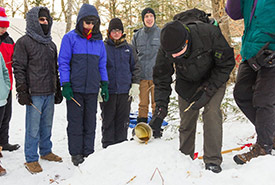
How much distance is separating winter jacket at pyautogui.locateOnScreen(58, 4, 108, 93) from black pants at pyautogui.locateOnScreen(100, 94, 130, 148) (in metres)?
0.56

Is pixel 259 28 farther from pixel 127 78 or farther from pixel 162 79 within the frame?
pixel 127 78

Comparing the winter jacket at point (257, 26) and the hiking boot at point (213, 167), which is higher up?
the winter jacket at point (257, 26)

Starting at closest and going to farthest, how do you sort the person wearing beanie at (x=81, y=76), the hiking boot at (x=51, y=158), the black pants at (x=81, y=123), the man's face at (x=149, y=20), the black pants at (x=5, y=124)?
the person wearing beanie at (x=81, y=76)
the black pants at (x=81, y=123)
the hiking boot at (x=51, y=158)
the black pants at (x=5, y=124)
the man's face at (x=149, y=20)

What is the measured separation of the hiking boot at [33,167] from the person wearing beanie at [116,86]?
114 centimetres

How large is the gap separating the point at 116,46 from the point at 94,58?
2.21 ft

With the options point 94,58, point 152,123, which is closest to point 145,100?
point 94,58

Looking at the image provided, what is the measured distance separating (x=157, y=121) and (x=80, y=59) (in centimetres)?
160

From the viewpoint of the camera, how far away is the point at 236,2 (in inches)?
122

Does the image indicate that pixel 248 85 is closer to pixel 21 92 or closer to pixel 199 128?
pixel 199 128

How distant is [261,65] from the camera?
8.99ft

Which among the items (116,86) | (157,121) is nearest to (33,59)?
(116,86)

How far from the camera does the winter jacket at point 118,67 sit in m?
4.27

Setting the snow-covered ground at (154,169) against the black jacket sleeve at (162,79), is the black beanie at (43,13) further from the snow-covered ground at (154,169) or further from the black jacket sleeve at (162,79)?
the snow-covered ground at (154,169)

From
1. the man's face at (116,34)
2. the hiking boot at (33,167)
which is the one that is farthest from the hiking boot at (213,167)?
the man's face at (116,34)
